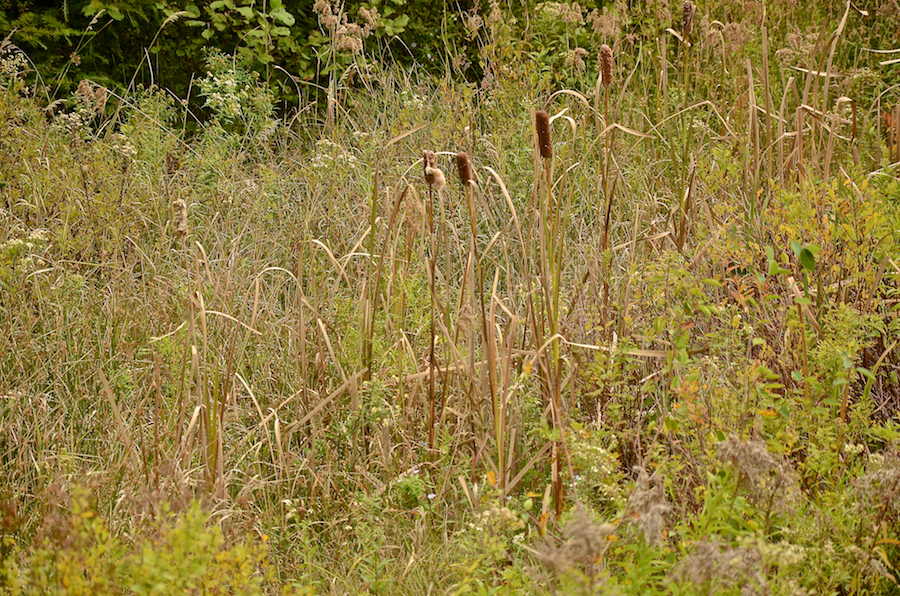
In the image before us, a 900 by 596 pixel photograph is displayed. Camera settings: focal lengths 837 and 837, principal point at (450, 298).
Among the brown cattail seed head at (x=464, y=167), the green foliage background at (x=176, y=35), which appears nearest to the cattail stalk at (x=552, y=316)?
the brown cattail seed head at (x=464, y=167)

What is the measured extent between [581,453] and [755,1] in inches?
132

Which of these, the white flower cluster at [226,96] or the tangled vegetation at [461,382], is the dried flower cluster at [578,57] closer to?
the tangled vegetation at [461,382]

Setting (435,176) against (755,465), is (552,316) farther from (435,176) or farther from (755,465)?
(755,465)

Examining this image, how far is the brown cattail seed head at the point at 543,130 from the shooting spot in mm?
1739

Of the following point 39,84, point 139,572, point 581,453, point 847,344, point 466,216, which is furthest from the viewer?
point 39,84

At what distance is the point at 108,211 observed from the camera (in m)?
3.26

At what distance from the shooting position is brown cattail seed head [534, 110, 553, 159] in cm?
174

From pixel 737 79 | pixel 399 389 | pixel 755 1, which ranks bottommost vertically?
pixel 399 389

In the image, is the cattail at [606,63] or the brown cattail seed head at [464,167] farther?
the cattail at [606,63]

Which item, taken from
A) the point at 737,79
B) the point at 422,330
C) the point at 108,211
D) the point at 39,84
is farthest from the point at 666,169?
the point at 39,84

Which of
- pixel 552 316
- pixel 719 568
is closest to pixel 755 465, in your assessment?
pixel 719 568

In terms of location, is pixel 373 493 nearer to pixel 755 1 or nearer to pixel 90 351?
pixel 90 351

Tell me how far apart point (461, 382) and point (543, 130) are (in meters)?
0.74

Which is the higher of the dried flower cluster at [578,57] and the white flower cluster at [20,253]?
the dried flower cluster at [578,57]
